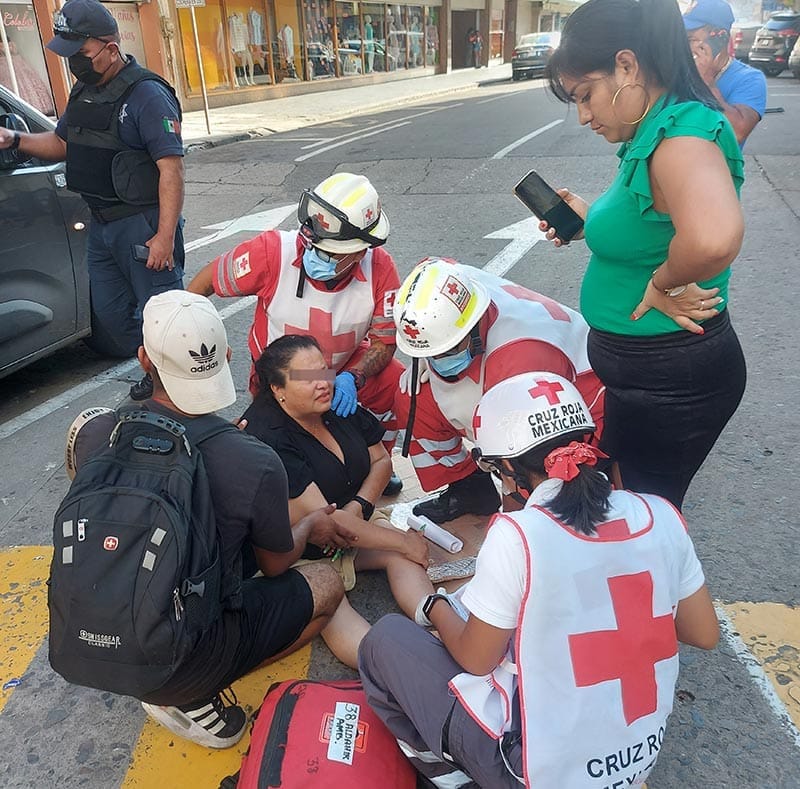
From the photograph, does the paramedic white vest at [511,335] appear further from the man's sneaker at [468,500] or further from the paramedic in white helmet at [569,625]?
the paramedic in white helmet at [569,625]

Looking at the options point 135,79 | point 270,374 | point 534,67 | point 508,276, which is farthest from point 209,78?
point 270,374

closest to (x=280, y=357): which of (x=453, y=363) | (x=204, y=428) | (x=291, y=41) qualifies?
(x=453, y=363)

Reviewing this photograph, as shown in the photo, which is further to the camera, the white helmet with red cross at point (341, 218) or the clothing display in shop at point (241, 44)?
the clothing display in shop at point (241, 44)

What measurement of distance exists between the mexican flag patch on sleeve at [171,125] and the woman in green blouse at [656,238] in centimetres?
227

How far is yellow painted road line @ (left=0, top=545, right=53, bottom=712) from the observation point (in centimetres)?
245

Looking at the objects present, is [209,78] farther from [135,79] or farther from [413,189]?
[135,79]

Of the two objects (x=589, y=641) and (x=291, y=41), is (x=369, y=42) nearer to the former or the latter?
(x=291, y=41)

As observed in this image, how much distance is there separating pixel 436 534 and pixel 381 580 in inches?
11.0

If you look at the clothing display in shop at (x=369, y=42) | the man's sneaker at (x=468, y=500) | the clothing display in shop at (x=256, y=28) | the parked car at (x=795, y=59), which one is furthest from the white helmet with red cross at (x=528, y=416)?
the clothing display in shop at (x=369, y=42)

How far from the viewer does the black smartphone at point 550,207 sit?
2484 mm

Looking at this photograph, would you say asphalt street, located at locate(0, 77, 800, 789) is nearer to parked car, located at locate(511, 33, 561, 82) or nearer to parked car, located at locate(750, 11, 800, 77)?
parked car, located at locate(750, 11, 800, 77)

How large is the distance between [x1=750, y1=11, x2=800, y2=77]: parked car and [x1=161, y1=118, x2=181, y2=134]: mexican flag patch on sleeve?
71.0 ft

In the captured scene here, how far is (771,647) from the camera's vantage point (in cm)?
237

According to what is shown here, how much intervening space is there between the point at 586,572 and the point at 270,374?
5.35ft
